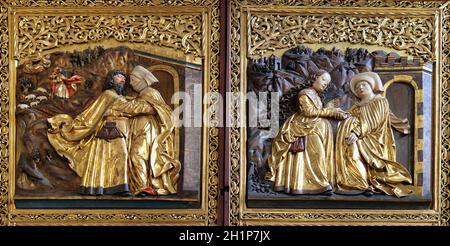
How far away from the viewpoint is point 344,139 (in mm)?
4414

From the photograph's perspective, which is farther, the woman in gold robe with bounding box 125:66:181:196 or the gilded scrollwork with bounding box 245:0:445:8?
the gilded scrollwork with bounding box 245:0:445:8

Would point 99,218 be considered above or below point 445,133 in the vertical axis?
below

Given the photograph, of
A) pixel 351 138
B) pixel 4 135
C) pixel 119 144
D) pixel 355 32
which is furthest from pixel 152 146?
pixel 355 32

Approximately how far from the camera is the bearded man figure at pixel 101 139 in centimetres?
438

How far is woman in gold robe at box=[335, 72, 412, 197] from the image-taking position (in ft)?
14.4

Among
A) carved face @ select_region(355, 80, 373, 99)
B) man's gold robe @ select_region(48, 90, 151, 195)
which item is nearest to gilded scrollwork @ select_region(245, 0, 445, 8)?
carved face @ select_region(355, 80, 373, 99)

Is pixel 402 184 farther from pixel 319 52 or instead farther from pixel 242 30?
pixel 242 30

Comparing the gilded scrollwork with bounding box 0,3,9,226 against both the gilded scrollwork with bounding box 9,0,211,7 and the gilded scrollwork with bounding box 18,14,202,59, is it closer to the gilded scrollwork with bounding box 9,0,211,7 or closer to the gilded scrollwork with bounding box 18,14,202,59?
the gilded scrollwork with bounding box 18,14,202,59

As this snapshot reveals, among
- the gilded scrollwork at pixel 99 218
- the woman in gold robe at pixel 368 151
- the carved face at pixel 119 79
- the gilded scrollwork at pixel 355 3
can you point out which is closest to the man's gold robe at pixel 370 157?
the woman in gold robe at pixel 368 151

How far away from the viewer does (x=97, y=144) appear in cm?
441

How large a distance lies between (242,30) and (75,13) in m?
1.08

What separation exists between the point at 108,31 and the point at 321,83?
141 cm

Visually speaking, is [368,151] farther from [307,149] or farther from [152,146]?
[152,146]
